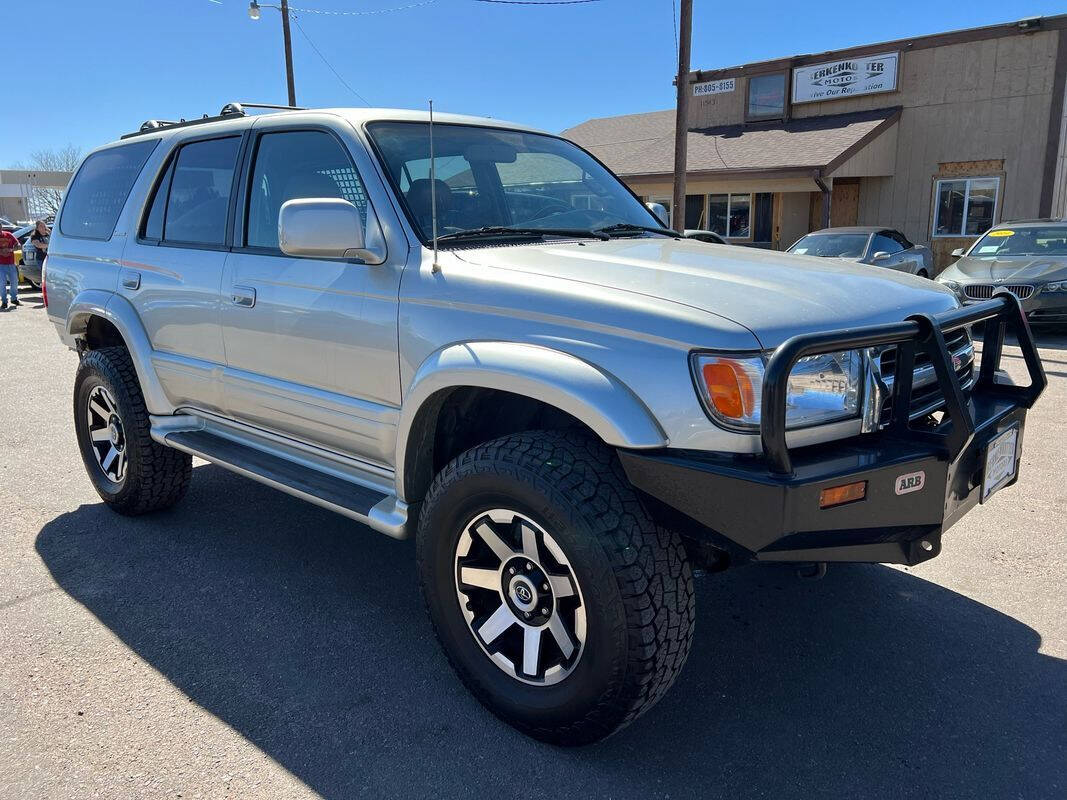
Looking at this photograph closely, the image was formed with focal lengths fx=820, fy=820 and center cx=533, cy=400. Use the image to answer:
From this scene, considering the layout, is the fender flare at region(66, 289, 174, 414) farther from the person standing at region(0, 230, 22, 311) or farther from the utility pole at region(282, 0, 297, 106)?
the utility pole at region(282, 0, 297, 106)

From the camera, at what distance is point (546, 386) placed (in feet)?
7.64

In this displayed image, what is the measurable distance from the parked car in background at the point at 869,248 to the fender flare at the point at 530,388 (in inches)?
469

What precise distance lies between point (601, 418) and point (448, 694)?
1.23 m

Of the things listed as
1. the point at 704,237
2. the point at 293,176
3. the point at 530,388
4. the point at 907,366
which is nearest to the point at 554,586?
the point at 530,388

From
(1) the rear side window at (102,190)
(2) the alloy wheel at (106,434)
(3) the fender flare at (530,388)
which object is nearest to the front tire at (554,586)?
(3) the fender flare at (530,388)

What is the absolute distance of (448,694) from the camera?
2.83m

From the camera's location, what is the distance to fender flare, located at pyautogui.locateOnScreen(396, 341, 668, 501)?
221 cm

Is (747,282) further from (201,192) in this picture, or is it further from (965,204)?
(965,204)

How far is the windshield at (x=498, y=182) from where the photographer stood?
3096mm

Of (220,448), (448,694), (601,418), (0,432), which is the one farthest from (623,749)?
(0,432)

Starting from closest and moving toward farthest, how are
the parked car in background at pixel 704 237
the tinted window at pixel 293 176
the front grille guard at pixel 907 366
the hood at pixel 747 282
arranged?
the front grille guard at pixel 907 366 < the hood at pixel 747 282 < the tinted window at pixel 293 176 < the parked car in background at pixel 704 237

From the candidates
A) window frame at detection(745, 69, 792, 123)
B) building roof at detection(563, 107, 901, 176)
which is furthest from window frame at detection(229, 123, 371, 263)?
window frame at detection(745, 69, 792, 123)

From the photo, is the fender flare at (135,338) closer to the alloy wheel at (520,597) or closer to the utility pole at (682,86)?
the alloy wheel at (520,597)

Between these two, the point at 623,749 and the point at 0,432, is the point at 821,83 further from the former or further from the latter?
the point at 623,749
